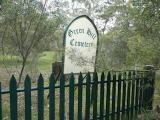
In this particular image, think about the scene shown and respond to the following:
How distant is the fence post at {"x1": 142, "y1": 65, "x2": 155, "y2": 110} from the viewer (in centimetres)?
678

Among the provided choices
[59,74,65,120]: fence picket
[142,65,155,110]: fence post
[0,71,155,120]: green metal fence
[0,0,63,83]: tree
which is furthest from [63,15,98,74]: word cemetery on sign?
[0,0,63,83]: tree

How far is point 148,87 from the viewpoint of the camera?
23.3ft

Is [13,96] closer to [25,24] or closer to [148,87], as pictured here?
[148,87]

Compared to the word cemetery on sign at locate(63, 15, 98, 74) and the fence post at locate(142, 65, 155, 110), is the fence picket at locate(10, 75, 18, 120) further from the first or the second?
the fence post at locate(142, 65, 155, 110)

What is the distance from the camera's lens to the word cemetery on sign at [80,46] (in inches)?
255

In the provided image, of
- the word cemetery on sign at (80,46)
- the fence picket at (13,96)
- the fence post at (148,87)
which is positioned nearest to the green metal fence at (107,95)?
the fence post at (148,87)

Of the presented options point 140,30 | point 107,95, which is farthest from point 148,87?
point 140,30

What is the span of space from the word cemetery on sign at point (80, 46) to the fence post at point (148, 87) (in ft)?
3.91

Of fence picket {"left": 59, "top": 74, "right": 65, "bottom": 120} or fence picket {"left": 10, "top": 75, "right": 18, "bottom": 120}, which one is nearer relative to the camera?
fence picket {"left": 10, "top": 75, "right": 18, "bottom": 120}

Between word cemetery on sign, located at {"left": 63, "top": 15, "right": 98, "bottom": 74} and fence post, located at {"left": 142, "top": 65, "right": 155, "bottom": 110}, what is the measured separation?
1.19 metres

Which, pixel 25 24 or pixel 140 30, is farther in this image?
pixel 25 24

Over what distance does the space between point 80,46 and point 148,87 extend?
70.3 inches

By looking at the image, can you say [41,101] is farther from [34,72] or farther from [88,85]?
[34,72]

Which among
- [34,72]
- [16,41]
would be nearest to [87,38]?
[16,41]
